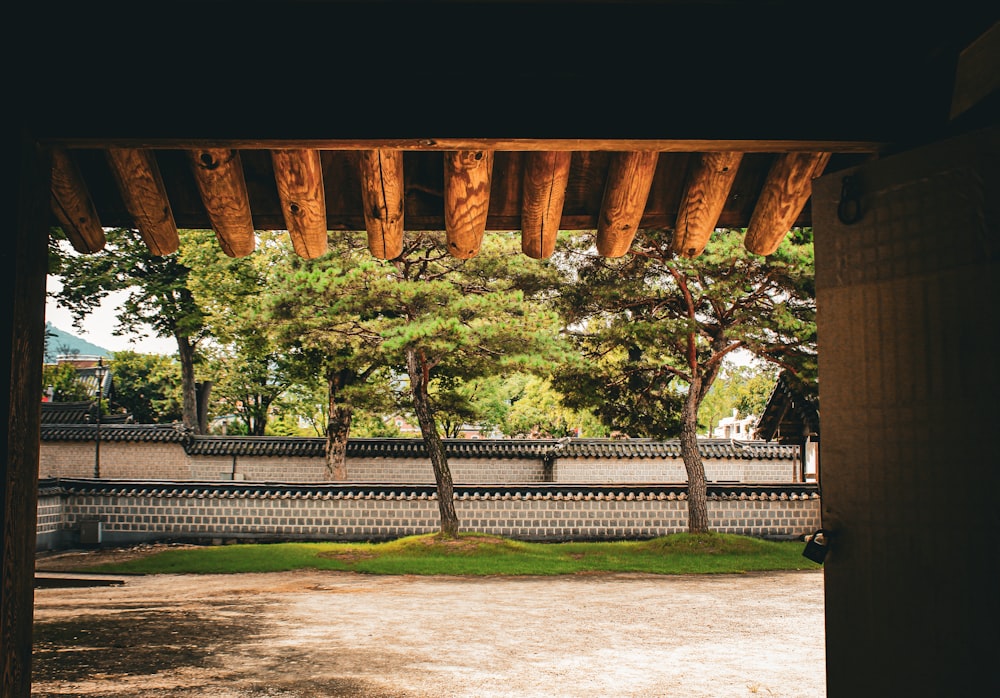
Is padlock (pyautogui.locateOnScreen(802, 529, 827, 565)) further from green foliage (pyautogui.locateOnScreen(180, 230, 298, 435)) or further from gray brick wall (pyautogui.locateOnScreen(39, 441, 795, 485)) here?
gray brick wall (pyautogui.locateOnScreen(39, 441, 795, 485))

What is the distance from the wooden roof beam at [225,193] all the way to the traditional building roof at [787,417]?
1268 centimetres

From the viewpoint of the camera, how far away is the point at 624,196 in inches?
93.2

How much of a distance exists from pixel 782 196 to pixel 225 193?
1777 millimetres

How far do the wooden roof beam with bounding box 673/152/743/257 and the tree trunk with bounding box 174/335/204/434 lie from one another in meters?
20.4

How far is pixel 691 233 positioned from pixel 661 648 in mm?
4950

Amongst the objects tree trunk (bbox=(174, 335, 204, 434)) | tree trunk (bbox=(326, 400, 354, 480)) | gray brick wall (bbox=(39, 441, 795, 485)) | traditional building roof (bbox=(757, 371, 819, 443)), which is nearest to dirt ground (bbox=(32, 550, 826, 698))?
traditional building roof (bbox=(757, 371, 819, 443))

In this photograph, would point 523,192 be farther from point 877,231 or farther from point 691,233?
point 877,231

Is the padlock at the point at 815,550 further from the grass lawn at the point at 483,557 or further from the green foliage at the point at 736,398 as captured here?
the green foliage at the point at 736,398

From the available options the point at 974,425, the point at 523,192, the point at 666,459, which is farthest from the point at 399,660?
the point at 666,459

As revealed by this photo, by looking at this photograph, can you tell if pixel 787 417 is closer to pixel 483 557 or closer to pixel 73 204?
pixel 483 557

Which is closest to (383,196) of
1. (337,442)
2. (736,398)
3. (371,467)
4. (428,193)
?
(428,193)

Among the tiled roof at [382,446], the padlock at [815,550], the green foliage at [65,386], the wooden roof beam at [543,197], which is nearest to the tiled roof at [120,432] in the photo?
the tiled roof at [382,446]

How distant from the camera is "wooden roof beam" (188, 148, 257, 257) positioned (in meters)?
2.24

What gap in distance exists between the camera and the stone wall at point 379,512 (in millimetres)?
14141
